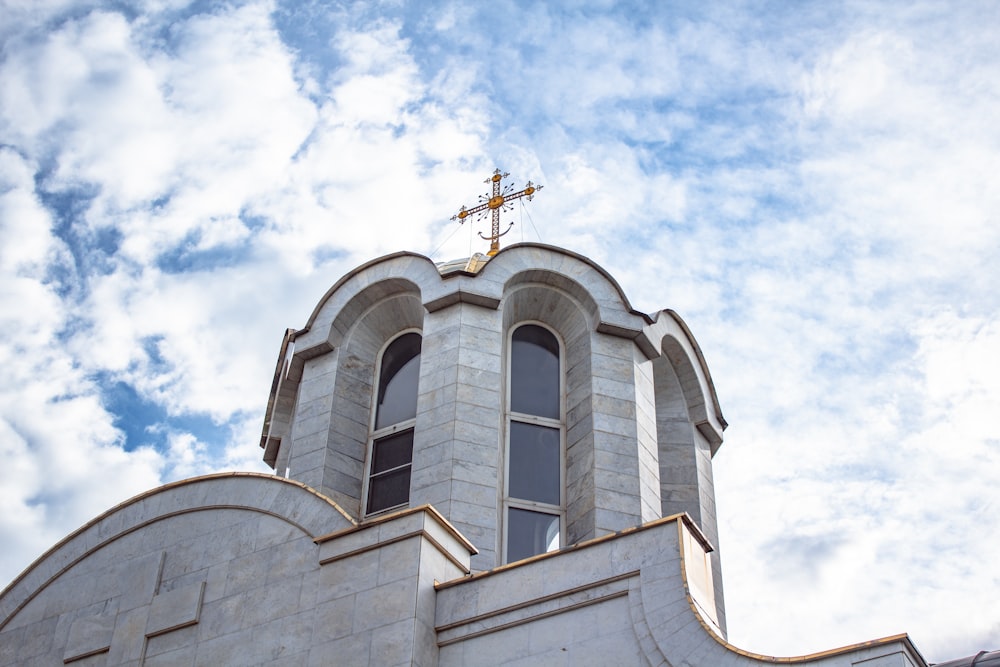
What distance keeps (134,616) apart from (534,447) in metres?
7.14

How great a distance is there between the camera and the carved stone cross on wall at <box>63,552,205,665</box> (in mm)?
18047

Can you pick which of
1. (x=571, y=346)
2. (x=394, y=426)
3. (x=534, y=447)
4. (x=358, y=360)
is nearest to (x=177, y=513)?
(x=394, y=426)

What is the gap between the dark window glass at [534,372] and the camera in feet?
75.6

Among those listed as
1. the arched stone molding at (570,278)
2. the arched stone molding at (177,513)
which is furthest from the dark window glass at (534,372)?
the arched stone molding at (177,513)

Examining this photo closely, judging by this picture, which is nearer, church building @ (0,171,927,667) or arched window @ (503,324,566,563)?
church building @ (0,171,927,667)

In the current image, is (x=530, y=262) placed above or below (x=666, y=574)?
above

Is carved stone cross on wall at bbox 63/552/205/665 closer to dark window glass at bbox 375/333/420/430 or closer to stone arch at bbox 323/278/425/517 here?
stone arch at bbox 323/278/425/517

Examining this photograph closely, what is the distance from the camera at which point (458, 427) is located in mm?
21312

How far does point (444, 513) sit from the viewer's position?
20125 millimetres

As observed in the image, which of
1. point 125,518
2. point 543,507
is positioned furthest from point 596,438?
point 125,518

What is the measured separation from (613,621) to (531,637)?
3.47ft

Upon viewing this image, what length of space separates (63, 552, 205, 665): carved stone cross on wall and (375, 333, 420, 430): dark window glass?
222 inches

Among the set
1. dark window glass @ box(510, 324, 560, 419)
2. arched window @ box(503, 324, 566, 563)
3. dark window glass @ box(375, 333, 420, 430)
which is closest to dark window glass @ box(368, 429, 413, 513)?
dark window glass @ box(375, 333, 420, 430)

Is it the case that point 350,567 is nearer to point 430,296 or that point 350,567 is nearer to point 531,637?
point 531,637
